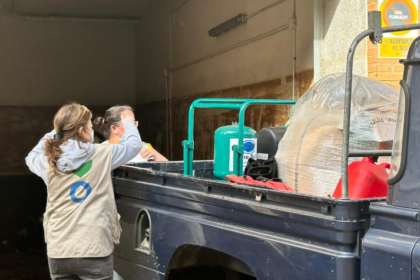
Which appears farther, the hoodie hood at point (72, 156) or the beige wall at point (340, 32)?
the beige wall at point (340, 32)

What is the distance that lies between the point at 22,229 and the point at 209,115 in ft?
13.5

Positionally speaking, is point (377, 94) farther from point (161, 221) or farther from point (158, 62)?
point (158, 62)

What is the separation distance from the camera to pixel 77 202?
3.34m

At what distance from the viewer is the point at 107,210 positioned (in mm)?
3420

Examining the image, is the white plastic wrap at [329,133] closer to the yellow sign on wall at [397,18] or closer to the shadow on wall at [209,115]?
the yellow sign on wall at [397,18]

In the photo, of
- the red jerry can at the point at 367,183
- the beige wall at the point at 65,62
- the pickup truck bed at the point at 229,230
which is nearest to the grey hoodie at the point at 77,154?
the pickup truck bed at the point at 229,230

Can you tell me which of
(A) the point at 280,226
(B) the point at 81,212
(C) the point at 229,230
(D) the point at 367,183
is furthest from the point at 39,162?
(D) the point at 367,183

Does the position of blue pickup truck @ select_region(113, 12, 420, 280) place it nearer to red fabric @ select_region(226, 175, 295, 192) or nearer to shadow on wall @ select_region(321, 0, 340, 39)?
red fabric @ select_region(226, 175, 295, 192)

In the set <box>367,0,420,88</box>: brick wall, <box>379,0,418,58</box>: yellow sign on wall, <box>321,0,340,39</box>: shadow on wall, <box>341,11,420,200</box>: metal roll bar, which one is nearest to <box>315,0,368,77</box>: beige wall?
<box>321,0,340,39</box>: shadow on wall

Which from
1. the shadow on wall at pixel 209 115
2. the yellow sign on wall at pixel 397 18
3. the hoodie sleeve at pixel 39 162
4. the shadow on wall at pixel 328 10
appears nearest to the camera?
the hoodie sleeve at pixel 39 162

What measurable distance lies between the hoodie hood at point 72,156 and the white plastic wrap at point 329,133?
125 cm

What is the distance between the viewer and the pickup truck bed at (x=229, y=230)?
2.22 metres

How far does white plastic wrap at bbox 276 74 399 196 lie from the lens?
132 inches

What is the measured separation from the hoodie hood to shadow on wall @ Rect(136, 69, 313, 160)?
464 centimetres
